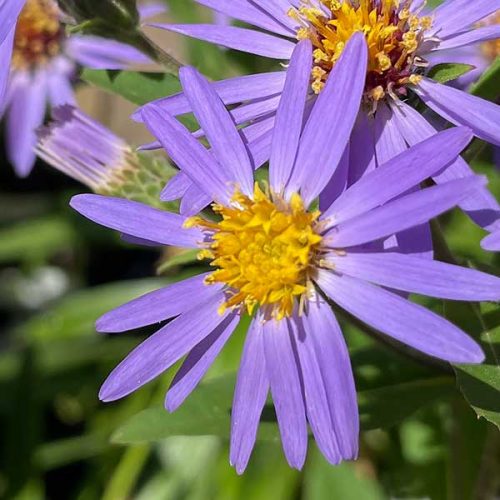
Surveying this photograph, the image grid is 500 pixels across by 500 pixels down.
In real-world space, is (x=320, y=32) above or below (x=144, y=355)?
above

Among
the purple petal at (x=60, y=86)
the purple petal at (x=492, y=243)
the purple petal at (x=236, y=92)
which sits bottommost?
the purple petal at (x=60, y=86)

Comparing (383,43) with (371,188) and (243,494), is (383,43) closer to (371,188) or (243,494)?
(371,188)

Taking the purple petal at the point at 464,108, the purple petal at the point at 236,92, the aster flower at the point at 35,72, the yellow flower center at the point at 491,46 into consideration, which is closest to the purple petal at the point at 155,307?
the purple petal at the point at 236,92

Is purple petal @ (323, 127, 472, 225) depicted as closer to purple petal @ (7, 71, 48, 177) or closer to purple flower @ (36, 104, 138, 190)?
purple flower @ (36, 104, 138, 190)

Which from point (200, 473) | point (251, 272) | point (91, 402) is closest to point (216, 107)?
point (251, 272)

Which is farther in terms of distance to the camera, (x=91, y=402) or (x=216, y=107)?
(x=91, y=402)

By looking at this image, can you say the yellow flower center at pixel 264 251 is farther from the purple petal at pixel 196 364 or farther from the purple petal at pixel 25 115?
the purple petal at pixel 25 115

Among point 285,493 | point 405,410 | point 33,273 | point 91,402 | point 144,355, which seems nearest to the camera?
point 144,355
